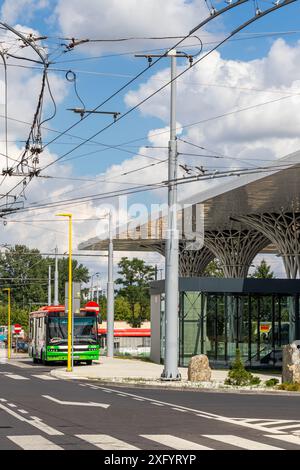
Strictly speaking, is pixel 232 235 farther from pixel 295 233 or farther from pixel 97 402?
pixel 97 402

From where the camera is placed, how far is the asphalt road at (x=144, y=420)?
13.2 m

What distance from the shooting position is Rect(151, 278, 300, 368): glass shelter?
45688 millimetres

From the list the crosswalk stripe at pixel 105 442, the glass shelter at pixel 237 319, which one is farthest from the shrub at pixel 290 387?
the glass shelter at pixel 237 319

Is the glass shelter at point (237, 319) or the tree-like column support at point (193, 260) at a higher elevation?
the tree-like column support at point (193, 260)

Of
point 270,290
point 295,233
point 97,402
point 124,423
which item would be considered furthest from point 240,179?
point 124,423

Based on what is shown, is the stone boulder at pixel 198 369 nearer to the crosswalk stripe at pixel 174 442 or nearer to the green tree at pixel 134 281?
the crosswalk stripe at pixel 174 442

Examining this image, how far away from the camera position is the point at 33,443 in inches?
507

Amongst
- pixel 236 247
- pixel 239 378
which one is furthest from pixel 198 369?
pixel 236 247

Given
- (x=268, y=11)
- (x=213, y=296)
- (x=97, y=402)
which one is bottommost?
(x=97, y=402)

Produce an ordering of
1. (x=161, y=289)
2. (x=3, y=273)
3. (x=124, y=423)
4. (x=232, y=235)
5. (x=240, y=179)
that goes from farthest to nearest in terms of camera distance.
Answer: (x=3, y=273) < (x=232, y=235) < (x=161, y=289) < (x=240, y=179) < (x=124, y=423)

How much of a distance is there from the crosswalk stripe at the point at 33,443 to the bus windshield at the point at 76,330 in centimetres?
3161

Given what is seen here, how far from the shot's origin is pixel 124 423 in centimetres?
1620

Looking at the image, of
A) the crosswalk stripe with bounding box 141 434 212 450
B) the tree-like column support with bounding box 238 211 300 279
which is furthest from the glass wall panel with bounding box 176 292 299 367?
the crosswalk stripe with bounding box 141 434 212 450
